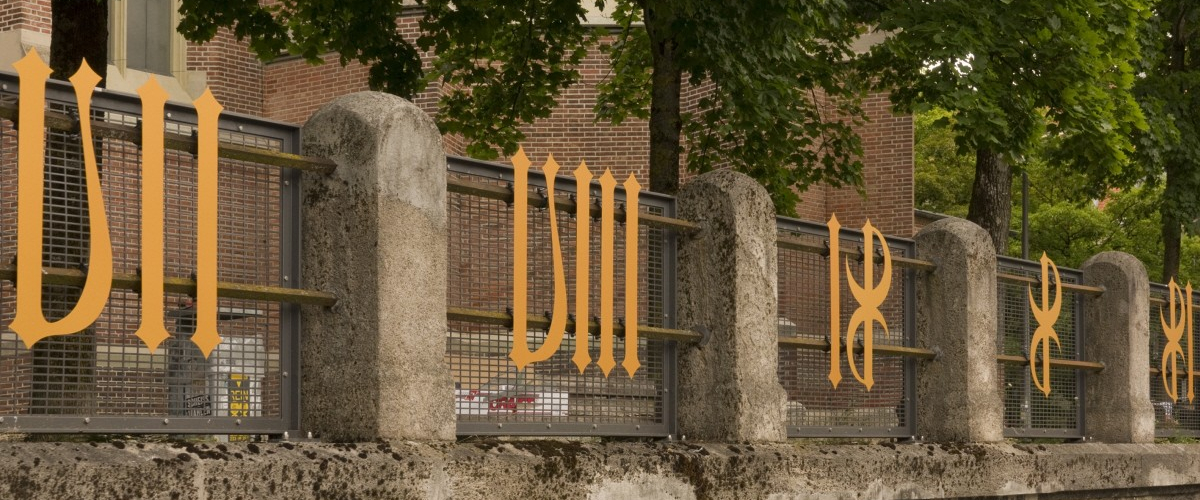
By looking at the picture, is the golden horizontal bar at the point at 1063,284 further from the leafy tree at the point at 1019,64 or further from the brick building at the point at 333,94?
the brick building at the point at 333,94

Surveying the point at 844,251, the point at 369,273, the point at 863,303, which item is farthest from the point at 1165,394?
the point at 369,273

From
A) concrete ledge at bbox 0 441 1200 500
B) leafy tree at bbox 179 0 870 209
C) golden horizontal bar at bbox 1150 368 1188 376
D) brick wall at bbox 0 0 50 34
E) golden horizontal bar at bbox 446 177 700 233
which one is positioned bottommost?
concrete ledge at bbox 0 441 1200 500

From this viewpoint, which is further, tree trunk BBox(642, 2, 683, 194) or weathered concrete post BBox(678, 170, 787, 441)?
tree trunk BBox(642, 2, 683, 194)

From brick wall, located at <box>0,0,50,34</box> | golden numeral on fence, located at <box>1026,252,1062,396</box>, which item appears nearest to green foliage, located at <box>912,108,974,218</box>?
brick wall, located at <box>0,0,50,34</box>

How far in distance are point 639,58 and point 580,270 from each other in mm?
13375

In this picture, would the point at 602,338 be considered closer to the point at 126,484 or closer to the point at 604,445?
the point at 604,445

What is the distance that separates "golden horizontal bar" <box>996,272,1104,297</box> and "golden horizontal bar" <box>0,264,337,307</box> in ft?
19.3

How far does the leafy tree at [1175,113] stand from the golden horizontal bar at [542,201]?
46.6 ft

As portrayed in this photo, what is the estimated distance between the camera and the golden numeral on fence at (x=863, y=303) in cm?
944

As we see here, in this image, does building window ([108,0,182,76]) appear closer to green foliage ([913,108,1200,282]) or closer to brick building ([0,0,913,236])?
brick building ([0,0,913,236])

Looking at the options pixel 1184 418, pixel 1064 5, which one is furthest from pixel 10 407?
pixel 1064 5

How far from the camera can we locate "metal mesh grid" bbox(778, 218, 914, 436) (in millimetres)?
9336

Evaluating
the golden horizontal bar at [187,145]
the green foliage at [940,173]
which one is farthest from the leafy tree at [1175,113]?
the green foliage at [940,173]

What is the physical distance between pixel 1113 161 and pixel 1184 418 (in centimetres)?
333
